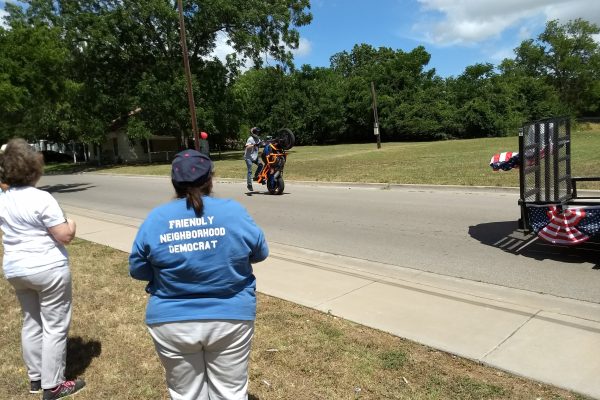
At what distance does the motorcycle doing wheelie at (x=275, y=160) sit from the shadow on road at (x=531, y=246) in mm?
6849

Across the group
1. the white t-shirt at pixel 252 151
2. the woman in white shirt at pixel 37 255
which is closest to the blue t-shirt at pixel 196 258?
the woman in white shirt at pixel 37 255

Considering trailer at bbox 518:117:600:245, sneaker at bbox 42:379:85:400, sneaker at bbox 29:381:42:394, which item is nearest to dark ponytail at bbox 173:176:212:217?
sneaker at bbox 42:379:85:400

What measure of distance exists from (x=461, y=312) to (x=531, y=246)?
117 inches

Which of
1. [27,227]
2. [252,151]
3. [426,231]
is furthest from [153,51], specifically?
[27,227]

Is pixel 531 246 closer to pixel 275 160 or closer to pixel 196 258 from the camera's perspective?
pixel 196 258

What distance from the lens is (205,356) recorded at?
8.04 feet

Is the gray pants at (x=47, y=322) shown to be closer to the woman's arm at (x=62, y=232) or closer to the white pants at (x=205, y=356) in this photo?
the woman's arm at (x=62, y=232)

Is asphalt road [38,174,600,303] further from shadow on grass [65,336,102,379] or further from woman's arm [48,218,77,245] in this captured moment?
woman's arm [48,218,77,245]

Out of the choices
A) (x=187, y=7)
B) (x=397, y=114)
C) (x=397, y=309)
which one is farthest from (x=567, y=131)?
(x=397, y=114)

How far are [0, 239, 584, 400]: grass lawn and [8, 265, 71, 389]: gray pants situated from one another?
0.26 meters

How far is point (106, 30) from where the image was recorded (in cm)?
3120

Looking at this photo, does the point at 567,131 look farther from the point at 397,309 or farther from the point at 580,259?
the point at 397,309

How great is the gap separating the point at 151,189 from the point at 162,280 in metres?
16.5

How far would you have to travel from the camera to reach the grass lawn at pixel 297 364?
338 centimetres
